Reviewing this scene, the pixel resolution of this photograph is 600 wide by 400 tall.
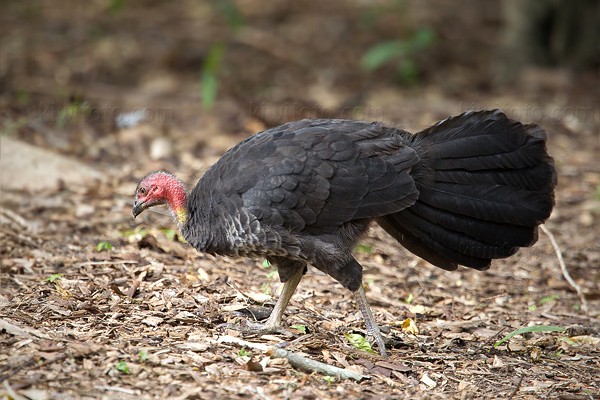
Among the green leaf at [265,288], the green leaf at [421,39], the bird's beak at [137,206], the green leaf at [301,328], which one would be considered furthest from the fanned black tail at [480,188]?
the green leaf at [421,39]

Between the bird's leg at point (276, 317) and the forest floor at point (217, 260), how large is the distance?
0.12 meters

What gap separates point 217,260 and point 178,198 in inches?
47.3

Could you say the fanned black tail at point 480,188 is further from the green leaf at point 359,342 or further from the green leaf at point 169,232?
the green leaf at point 169,232

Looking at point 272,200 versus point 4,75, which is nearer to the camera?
point 272,200

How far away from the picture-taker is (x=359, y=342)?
460 cm

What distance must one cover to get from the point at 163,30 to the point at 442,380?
10297mm

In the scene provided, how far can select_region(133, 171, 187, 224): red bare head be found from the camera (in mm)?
4965

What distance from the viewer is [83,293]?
480 cm

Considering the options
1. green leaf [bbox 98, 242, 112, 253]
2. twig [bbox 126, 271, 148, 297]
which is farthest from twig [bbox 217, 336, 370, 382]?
green leaf [bbox 98, 242, 112, 253]

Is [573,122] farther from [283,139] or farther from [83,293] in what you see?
[83,293]

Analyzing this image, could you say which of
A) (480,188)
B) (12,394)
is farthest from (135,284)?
(480,188)

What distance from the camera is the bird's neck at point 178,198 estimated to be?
16.3ft

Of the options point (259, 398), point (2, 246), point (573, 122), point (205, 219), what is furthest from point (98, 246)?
point (573, 122)

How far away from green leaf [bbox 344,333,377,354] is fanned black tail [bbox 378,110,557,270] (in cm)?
88
